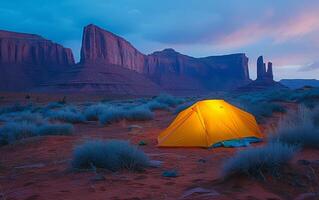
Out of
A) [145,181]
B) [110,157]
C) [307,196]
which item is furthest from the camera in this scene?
[110,157]

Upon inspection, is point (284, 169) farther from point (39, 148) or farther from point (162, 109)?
point (162, 109)

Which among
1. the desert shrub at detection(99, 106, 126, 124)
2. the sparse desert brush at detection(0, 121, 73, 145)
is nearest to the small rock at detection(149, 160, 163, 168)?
the sparse desert brush at detection(0, 121, 73, 145)

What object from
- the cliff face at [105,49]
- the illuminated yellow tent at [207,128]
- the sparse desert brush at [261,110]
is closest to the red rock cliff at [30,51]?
the cliff face at [105,49]

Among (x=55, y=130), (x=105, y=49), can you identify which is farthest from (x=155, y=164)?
(x=105, y=49)

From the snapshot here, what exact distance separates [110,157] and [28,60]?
97448mm

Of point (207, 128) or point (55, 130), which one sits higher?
point (207, 128)

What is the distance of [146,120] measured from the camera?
57.5 feet

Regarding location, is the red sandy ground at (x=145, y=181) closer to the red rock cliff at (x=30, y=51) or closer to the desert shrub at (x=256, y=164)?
the desert shrub at (x=256, y=164)

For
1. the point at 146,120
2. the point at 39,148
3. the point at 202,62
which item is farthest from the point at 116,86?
the point at 39,148

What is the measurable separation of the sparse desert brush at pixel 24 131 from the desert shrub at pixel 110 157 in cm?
536

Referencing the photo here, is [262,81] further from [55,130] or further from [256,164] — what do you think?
[256,164]

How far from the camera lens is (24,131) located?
12.2m

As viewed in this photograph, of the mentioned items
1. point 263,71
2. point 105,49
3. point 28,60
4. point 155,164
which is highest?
point 105,49

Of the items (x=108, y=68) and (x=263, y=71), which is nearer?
(x=108, y=68)
